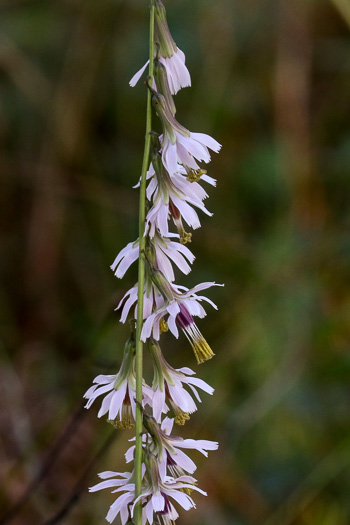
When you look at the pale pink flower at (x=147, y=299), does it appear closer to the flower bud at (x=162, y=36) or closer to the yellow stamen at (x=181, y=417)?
the yellow stamen at (x=181, y=417)

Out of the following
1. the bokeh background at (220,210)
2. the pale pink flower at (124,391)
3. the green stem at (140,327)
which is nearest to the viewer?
the green stem at (140,327)

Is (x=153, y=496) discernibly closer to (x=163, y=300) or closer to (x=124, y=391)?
(x=124, y=391)

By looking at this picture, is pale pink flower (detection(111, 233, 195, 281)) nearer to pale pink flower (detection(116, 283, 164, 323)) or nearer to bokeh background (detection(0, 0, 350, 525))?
pale pink flower (detection(116, 283, 164, 323))

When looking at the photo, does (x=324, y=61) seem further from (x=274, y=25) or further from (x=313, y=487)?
(x=313, y=487)

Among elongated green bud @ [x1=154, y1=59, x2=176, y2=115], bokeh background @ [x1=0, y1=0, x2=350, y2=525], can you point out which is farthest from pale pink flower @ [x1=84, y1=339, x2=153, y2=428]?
bokeh background @ [x1=0, y1=0, x2=350, y2=525]

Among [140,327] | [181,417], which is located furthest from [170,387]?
[140,327]

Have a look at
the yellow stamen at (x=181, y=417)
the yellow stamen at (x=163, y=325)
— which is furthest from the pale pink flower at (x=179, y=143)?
the yellow stamen at (x=181, y=417)
